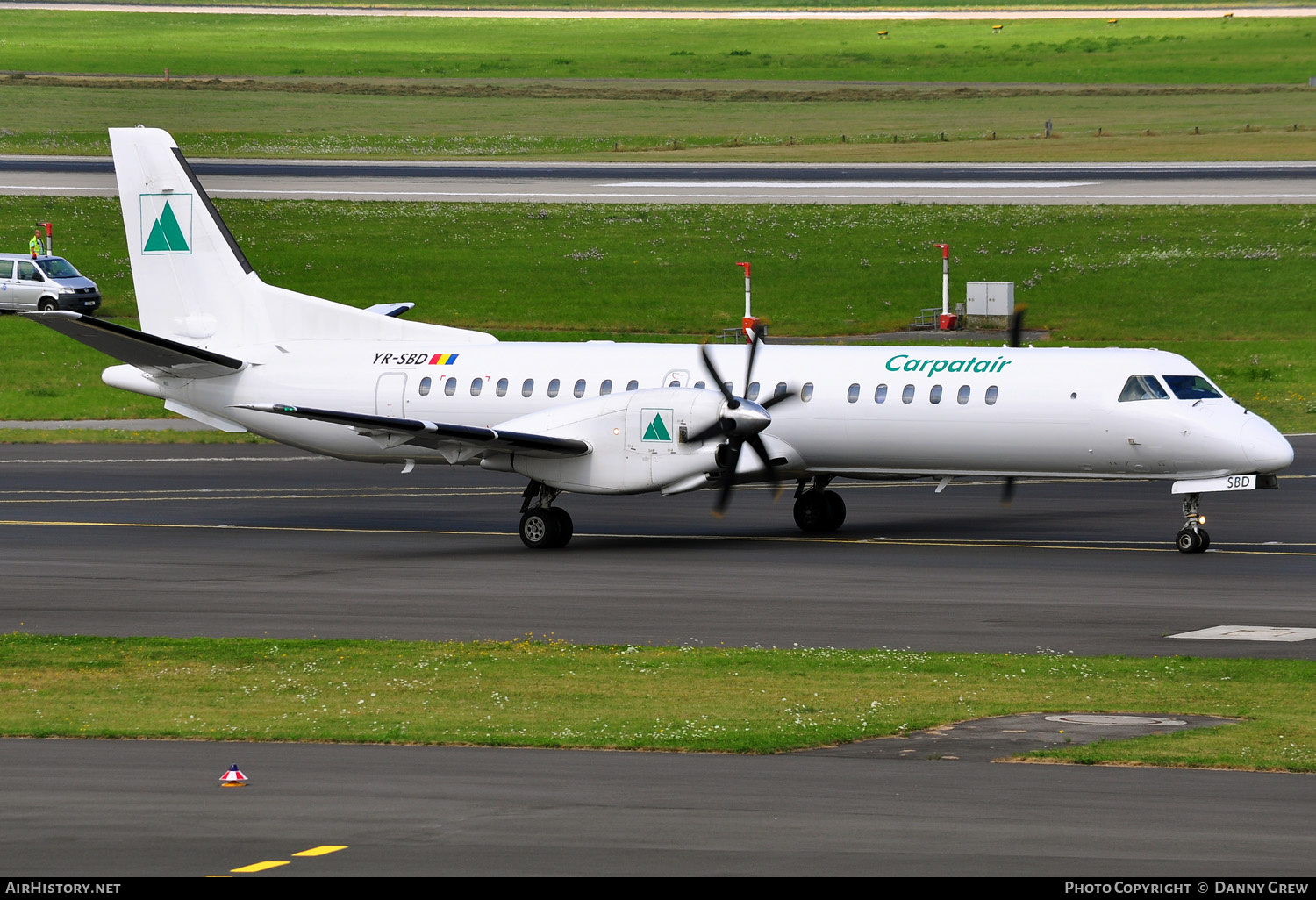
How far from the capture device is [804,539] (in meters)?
31.0

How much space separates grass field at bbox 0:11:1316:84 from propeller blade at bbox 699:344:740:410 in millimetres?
101731

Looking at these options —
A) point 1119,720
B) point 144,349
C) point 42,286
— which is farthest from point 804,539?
point 42,286

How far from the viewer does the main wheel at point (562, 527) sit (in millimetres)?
30297

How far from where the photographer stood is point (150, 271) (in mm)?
35250

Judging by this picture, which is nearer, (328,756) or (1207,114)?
(328,756)

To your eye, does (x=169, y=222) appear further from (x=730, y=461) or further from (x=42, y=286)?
(x=42, y=286)

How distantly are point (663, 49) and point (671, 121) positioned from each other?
45.9m

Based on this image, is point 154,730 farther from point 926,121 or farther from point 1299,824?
point 926,121

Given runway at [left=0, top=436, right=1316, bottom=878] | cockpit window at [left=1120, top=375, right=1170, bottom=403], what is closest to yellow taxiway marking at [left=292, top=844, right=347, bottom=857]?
runway at [left=0, top=436, right=1316, bottom=878]

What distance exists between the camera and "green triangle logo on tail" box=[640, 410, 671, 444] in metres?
29.5

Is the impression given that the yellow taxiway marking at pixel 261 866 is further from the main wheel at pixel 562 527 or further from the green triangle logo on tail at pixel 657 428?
the main wheel at pixel 562 527

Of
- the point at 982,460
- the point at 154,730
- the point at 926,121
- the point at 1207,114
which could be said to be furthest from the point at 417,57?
the point at 154,730

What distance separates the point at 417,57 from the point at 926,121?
181ft

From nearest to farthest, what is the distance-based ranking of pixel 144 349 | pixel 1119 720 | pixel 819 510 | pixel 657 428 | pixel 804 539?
pixel 1119 720 < pixel 657 428 < pixel 804 539 < pixel 819 510 < pixel 144 349
